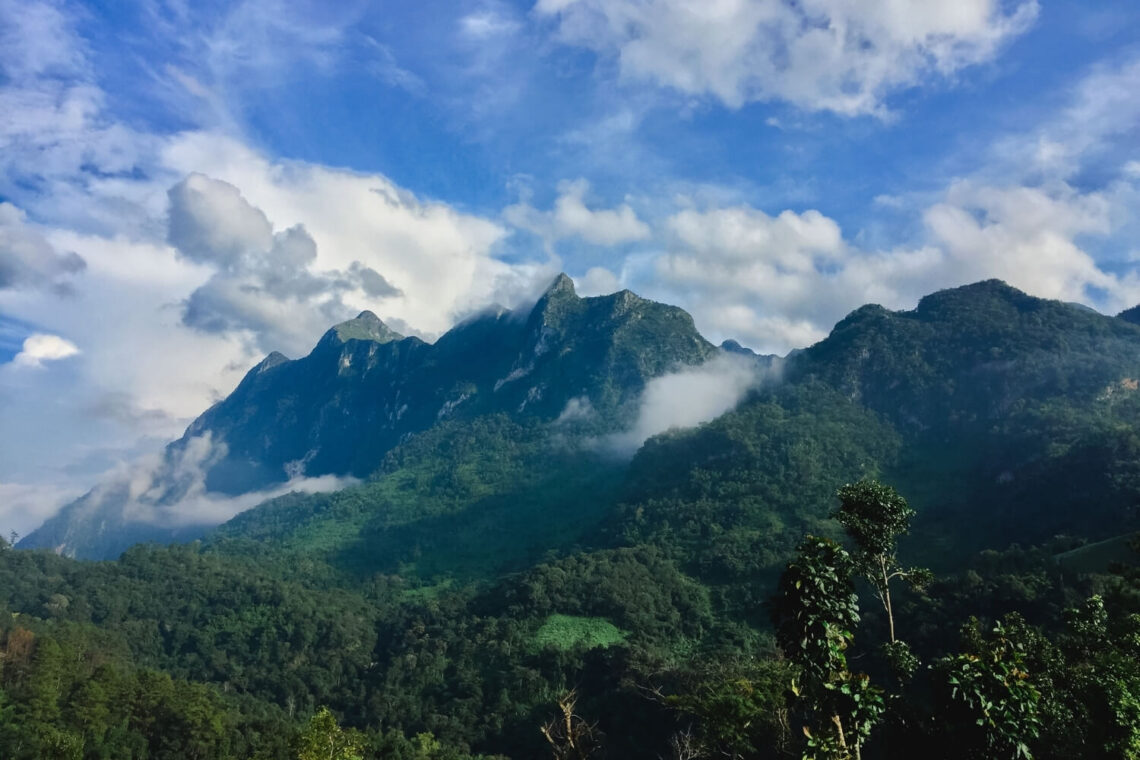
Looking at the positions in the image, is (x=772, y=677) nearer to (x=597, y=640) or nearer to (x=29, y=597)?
(x=597, y=640)

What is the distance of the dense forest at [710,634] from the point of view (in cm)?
2425

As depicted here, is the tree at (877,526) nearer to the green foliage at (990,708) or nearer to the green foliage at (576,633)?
the green foliage at (990,708)

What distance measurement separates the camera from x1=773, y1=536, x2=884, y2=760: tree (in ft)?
65.3

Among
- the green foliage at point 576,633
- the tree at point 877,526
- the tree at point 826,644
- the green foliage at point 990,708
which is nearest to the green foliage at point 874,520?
the tree at point 877,526

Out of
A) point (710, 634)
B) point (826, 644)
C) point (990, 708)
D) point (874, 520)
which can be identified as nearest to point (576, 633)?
point (710, 634)

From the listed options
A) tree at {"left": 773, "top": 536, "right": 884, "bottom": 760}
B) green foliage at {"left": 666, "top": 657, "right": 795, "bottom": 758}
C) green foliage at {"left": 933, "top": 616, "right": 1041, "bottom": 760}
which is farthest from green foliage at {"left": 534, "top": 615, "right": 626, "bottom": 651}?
green foliage at {"left": 933, "top": 616, "right": 1041, "bottom": 760}


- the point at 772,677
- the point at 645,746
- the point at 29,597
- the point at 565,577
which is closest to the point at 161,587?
the point at 29,597

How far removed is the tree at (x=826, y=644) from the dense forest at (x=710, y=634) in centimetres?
8

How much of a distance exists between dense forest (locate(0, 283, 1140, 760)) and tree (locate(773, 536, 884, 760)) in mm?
80

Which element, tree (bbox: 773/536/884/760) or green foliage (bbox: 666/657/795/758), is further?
green foliage (bbox: 666/657/795/758)

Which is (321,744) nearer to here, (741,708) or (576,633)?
(741,708)

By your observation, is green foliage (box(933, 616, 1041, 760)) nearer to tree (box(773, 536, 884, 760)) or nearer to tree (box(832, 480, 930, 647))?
tree (box(773, 536, 884, 760))

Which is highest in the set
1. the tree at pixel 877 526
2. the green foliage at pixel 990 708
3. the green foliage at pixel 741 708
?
the tree at pixel 877 526

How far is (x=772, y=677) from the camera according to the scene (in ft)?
Result: 127
